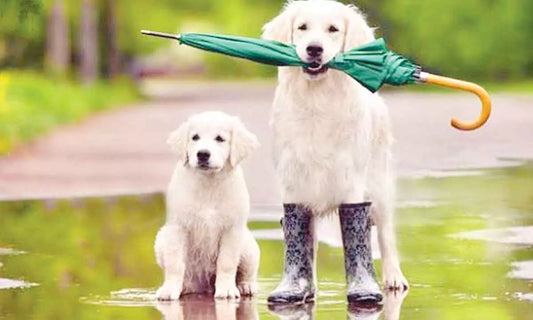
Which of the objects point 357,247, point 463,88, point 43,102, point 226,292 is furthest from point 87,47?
point 463,88

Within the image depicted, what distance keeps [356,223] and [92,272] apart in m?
2.44

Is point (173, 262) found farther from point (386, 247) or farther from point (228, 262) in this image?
point (386, 247)

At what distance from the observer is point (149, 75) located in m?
110

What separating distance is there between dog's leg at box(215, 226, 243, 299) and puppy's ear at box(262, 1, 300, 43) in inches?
45.1

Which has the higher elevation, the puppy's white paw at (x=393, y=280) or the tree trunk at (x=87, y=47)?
the tree trunk at (x=87, y=47)

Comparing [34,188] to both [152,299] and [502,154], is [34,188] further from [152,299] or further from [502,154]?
[152,299]

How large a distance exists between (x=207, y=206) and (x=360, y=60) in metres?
1.24

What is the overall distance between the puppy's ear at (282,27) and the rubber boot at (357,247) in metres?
1.05

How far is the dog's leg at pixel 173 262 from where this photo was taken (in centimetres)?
1098

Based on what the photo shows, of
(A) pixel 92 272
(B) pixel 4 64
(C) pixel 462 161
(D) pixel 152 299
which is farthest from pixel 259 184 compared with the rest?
(B) pixel 4 64

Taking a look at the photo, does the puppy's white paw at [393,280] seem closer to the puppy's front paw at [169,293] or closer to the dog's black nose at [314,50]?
the puppy's front paw at [169,293]

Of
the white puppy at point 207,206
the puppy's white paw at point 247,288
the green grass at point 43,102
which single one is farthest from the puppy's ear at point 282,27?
the green grass at point 43,102

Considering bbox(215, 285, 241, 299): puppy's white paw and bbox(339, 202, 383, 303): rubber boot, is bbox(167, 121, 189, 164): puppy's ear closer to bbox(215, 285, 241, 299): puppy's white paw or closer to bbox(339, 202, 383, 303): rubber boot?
bbox(215, 285, 241, 299): puppy's white paw

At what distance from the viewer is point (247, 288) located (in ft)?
37.0
